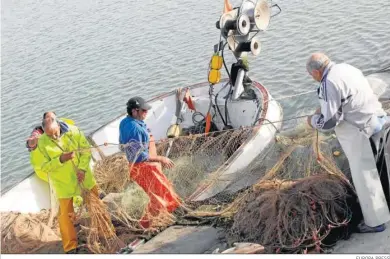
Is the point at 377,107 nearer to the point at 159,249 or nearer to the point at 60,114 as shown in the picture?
the point at 159,249

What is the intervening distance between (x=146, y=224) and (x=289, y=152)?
1.86 m

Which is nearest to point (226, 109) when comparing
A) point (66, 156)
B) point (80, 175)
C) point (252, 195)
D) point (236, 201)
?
point (236, 201)

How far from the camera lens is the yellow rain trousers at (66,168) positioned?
5.39m

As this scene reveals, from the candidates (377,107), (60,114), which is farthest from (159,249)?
(60,114)

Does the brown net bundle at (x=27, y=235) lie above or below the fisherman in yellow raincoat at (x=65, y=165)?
below

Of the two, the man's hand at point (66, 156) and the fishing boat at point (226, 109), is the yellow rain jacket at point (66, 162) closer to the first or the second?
the man's hand at point (66, 156)

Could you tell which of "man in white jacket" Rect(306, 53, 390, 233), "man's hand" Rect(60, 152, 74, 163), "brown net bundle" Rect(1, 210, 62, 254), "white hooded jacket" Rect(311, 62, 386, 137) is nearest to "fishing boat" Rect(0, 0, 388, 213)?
"brown net bundle" Rect(1, 210, 62, 254)

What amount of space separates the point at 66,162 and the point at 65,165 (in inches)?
1.4

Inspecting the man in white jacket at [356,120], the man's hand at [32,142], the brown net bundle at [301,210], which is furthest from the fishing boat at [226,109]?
the man in white jacket at [356,120]

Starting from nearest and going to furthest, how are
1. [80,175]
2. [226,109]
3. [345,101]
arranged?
[345,101] → [80,175] → [226,109]

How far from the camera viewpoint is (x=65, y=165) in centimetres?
549

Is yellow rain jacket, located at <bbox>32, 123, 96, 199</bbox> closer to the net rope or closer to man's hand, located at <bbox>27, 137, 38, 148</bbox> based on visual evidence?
the net rope

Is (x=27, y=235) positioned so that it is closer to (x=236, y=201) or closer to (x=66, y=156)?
(x=66, y=156)

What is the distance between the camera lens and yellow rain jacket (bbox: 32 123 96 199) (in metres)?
5.38
